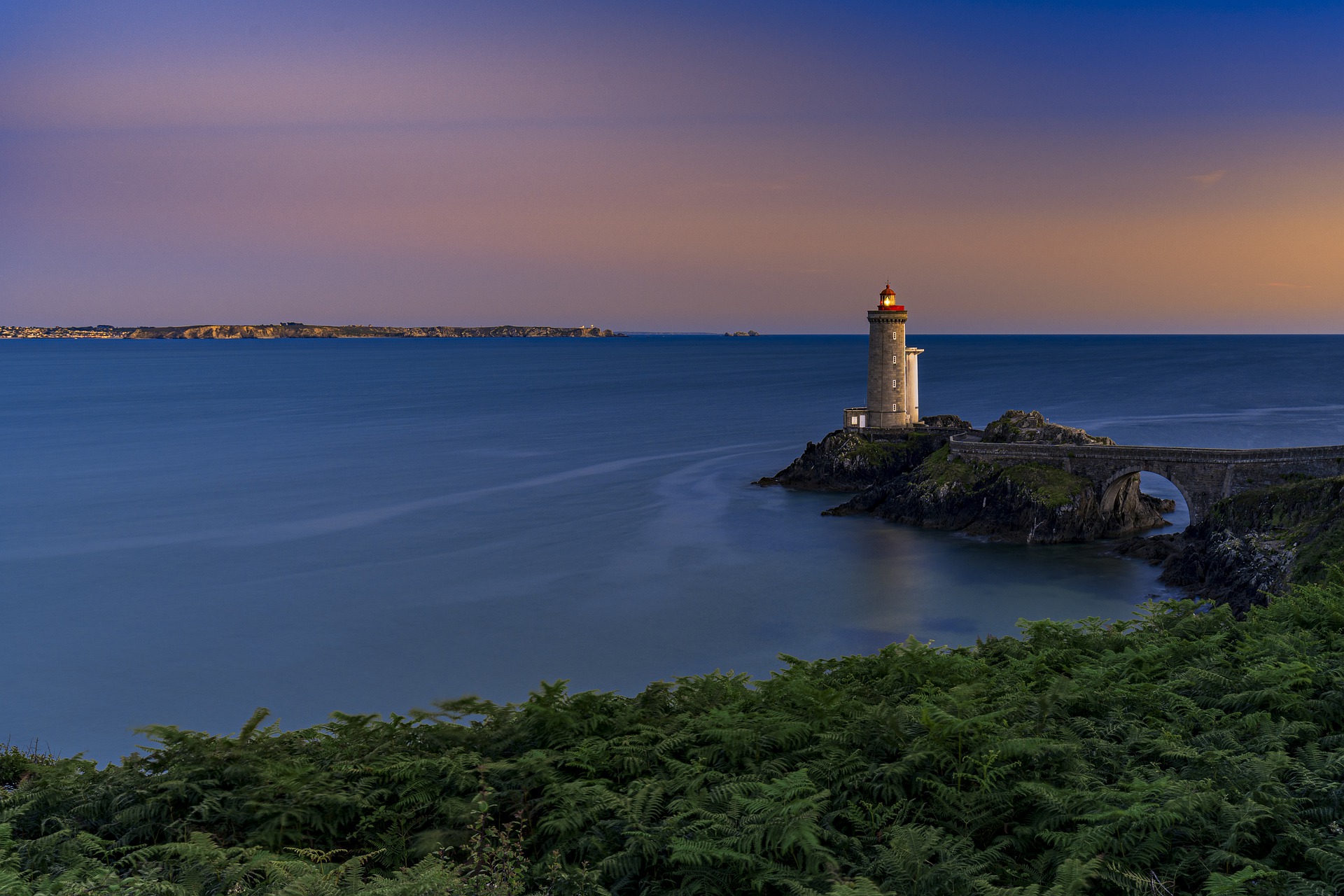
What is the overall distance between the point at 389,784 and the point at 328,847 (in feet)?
2.48

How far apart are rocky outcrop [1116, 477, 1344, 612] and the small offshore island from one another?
6 cm

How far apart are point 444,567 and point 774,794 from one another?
35.2m

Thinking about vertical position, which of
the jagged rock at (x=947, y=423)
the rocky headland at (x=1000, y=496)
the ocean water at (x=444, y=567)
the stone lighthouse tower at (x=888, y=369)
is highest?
the stone lighthouse tower at (x=888, y=369)

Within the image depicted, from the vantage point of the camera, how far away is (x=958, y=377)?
153 m

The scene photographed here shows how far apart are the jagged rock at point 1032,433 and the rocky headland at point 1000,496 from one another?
5 centimetres

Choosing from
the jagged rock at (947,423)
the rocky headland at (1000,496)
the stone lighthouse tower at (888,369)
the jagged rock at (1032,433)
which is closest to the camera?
the rocky headland at (1000,496)

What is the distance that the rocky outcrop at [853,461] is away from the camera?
185 feet

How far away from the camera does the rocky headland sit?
43312mm

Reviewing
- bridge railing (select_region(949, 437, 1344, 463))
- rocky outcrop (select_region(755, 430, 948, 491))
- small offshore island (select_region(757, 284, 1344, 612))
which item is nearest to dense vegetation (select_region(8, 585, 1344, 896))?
small offshore island (select_region(757, 284, 1344, 612))

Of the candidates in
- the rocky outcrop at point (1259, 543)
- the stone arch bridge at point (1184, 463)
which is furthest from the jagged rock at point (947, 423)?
the rocky outcrop at point (1259, 543)

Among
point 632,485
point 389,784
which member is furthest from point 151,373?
point 389,784

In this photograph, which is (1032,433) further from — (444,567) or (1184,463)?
(444,567)

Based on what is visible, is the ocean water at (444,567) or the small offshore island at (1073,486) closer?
the ocean water at (444,567)

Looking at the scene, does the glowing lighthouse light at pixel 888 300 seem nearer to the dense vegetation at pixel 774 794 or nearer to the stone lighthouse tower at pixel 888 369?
the stone lighthouse tower at pixel 888 369
